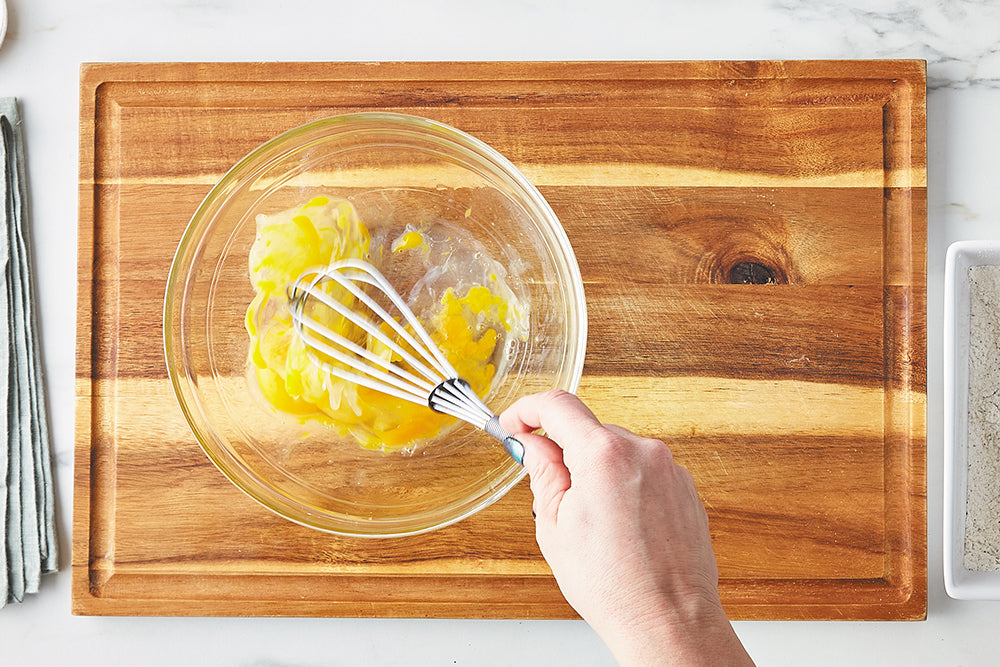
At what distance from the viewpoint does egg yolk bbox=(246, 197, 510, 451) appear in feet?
2.09

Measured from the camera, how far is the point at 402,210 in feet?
2.25

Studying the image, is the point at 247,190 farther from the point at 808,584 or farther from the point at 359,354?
the point at 808,584

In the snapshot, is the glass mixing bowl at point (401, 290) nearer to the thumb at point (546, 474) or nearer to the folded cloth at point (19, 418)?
the thumb at point (546, 474)

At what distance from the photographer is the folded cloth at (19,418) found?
765 mm

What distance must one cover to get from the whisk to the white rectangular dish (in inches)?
18.6

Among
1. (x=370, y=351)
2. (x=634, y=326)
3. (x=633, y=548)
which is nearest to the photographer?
(x=633, y=548)

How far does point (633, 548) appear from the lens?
0.48 meters

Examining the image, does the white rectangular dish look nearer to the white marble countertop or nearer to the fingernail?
the white marble countertop

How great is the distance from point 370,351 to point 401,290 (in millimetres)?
62

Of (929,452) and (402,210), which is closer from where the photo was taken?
(402,210)

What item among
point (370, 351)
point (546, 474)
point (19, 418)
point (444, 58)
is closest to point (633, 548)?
point (546, 474)

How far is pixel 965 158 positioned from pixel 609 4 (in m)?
0.42

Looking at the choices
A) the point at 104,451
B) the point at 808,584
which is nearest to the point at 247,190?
the point at 104,451

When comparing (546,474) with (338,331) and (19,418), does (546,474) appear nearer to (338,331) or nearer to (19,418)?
(338,331)
